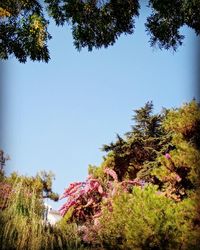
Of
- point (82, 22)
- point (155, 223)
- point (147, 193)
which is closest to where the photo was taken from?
point (155, 223)

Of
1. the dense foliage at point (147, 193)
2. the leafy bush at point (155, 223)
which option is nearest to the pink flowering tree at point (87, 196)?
the dense foliage at point (147, 193)

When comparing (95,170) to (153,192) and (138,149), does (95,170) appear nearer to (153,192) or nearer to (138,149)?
(138,149)

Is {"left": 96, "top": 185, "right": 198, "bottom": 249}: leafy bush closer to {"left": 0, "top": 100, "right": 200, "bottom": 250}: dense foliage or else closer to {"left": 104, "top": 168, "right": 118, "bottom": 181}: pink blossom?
{"left": 0, "top": 100, "right": 200, "bottom": 250}: dense foliage

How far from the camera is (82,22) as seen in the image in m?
8.53

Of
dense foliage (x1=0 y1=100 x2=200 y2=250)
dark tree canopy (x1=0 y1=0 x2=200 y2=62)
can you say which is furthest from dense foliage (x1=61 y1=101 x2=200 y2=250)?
dark tree canopy (x1=0 y1=0 x2=200 y2=62)

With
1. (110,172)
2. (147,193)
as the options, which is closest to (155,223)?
(147,193)

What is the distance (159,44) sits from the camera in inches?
358

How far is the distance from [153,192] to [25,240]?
2220 millimetres

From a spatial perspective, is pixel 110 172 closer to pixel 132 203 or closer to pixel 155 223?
pixel 132 203

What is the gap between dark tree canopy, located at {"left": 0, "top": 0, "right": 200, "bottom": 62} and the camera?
8.27 m

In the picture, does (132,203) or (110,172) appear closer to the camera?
(132,203)

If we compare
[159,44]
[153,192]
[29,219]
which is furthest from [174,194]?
[159,44]

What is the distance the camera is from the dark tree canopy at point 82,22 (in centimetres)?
827

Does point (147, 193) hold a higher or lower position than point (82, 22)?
lower
